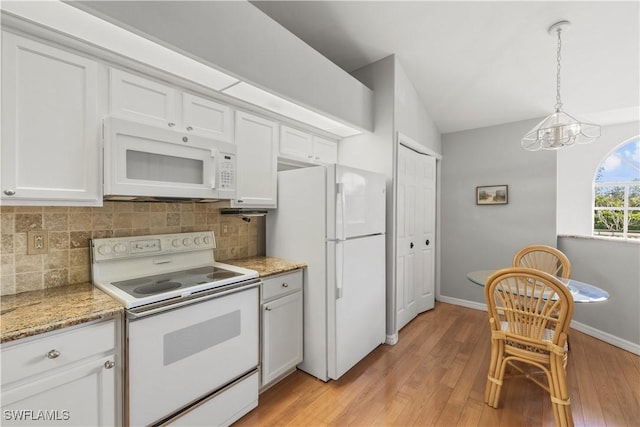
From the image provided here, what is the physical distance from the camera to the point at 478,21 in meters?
2.42

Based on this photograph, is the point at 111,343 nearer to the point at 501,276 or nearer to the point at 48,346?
the point at 48,346

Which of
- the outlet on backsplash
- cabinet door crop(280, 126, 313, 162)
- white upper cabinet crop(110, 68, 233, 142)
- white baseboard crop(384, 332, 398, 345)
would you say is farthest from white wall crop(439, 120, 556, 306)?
the outlet on backsplash

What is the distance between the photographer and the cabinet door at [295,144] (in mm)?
2548

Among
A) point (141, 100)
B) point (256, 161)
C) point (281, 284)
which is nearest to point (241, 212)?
point (256, 161)

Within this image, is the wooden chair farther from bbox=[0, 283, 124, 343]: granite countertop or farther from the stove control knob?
the stove control knob

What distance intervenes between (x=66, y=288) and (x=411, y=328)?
3.19 metres

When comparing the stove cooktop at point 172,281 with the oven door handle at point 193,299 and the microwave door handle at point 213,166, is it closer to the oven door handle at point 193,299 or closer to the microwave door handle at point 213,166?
the oven door handle at point 193,299

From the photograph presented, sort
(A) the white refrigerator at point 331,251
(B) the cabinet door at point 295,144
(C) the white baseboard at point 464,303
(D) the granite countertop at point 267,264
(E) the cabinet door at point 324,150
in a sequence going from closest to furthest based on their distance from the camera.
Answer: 1. (D) the granite countertop at point 267,264
2. (A) the white refrigerator at point 331,251
3. (B) the cabinet door at point 295,144
4. (E) the cabinet door at point 324,150
5. (C) the white baseboard at point 464,303

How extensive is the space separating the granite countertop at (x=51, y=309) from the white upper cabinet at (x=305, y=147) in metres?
1.64

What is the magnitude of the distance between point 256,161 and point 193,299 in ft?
3.81

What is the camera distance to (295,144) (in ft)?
8.77

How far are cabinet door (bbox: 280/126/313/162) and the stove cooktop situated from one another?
116cm

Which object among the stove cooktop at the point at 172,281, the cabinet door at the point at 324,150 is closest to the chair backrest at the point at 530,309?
the stove cooktop at the point at 172,281

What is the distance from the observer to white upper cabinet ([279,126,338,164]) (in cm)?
256
